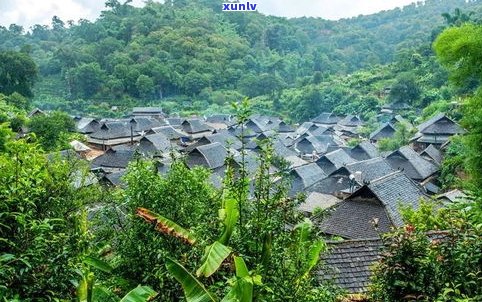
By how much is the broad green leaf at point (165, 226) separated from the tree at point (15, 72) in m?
44.5

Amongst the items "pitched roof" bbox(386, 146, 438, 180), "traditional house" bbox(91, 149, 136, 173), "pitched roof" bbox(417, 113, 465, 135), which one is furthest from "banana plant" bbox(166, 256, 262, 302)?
"pitched roof" bbox(417, 113, 465, 135)

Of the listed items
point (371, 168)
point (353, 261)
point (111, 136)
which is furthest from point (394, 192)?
point (111, 136)

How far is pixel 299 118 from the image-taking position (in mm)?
61375

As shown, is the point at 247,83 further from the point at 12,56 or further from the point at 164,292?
the point at 164,292

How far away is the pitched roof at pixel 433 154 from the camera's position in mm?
29141

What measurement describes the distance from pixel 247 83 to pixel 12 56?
37.1 metres

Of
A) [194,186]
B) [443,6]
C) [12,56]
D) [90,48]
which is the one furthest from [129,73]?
[443,6]

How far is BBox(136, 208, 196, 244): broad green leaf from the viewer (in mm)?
4504

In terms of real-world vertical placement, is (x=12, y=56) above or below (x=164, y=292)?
above

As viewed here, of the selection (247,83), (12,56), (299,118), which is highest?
(12,56)

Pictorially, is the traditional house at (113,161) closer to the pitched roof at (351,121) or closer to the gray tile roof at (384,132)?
the gray tile roof at (384,132)

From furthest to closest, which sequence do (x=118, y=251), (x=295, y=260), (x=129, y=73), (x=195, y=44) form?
(x=195, y=44)
(x=129, y=73)
(x=118, y=251)
(x=295, y=260)

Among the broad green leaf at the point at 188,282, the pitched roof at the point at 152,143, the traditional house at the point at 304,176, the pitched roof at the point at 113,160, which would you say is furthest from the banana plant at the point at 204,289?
the pitched roof at the point at 152,143

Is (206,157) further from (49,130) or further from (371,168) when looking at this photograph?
(49,130)
